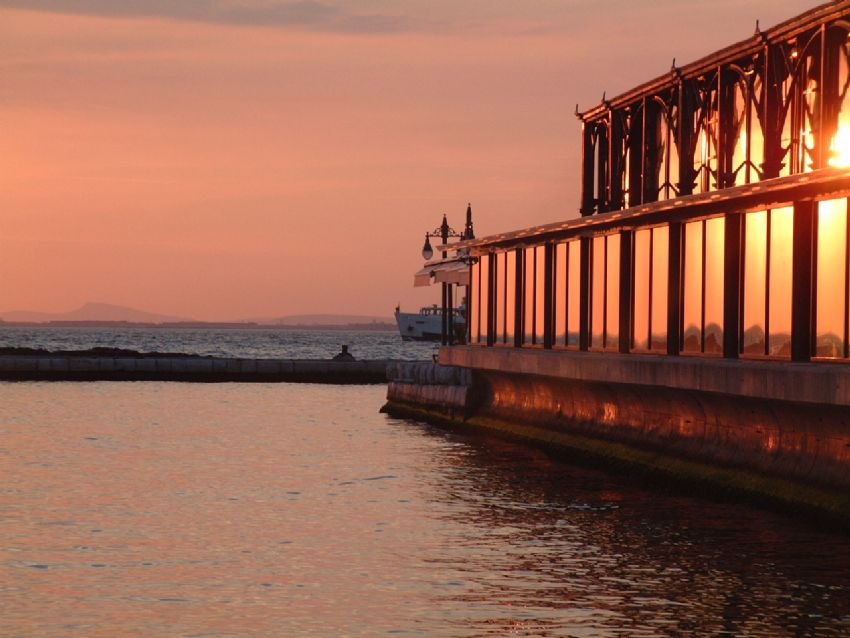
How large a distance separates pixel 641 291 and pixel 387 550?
61.5ft

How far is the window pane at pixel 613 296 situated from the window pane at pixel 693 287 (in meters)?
5.28

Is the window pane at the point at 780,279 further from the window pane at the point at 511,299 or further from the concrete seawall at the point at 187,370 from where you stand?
the concrete seawall at the point at 187,370

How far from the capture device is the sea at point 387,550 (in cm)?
1836

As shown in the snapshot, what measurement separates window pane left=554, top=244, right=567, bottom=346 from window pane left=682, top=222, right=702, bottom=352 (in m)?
10.4

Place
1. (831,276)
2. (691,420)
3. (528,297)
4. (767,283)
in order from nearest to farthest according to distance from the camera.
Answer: (831,276) → (767,283) → (691,420) → (528,297)

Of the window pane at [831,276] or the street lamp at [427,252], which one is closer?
the window pane at [831,276]

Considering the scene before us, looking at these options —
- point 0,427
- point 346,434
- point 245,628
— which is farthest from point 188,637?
point 0,427

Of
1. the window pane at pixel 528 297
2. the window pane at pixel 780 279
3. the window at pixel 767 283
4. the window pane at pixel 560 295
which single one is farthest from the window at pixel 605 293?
the window pane at pixel 780 279

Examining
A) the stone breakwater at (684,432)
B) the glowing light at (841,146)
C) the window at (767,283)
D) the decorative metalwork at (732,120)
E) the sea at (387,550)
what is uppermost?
the decorative metalwork at (732,120)

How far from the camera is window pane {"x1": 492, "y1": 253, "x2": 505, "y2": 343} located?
182 feet

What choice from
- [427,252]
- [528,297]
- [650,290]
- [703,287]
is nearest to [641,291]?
[650,290]

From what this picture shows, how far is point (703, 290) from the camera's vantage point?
3619 cm

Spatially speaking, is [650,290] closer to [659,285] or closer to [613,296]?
[659,285]

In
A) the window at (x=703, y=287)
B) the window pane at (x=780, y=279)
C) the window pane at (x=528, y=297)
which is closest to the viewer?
the window pane at (x=780, y=279)
